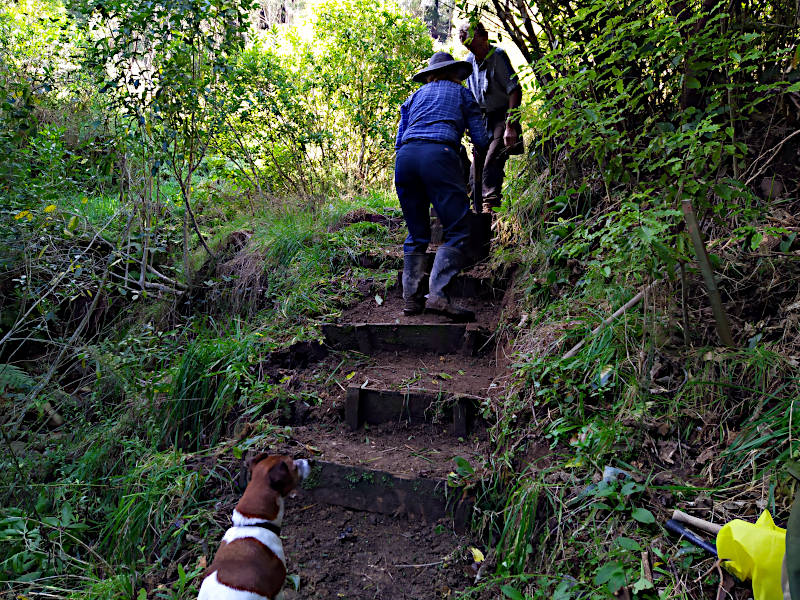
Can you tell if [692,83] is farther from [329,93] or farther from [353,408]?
[329,93]

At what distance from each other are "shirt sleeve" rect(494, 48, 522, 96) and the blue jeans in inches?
51.3

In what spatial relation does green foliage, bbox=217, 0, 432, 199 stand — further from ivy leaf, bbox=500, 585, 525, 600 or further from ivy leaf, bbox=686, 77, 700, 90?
ivy leaf, bbox=500, 585, 525, 600

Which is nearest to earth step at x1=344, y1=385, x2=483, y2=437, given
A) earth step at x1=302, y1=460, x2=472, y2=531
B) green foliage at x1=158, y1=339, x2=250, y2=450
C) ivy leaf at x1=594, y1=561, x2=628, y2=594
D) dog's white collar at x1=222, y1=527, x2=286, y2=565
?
earth step at x1=302, y1=460, x2=472, y2=531

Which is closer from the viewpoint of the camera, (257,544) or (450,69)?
(257,544)

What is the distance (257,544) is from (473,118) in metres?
3.84

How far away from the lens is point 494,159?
5488 millimetres

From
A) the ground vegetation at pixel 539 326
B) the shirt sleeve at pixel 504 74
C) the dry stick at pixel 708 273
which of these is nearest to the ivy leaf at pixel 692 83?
the ground vegetation at pixel 539 326

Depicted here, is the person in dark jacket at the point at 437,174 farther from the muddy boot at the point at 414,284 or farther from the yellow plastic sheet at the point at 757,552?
the yellow plastic sheet at the point at 757,552

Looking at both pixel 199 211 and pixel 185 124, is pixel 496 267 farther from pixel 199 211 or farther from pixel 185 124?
pixel 199 211

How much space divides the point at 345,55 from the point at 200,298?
455cm

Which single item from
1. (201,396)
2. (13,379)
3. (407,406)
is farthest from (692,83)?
(13,379)

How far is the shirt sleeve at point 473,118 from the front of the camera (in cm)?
466

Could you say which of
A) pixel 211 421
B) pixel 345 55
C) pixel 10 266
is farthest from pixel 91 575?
pixel 345 55

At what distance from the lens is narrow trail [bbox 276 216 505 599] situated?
8.84ft
